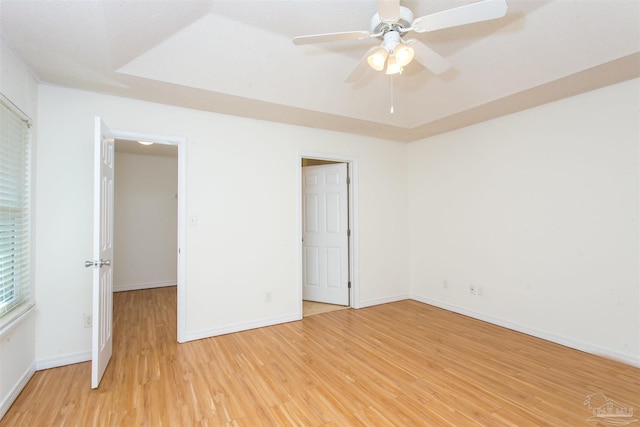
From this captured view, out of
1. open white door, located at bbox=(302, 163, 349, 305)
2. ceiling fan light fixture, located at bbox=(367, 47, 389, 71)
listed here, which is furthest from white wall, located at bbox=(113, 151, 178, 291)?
ceiling fan light fixture, located at bbox=(367, 47, 389, 71)

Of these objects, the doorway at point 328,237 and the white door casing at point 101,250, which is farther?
the doorway at point 328,237

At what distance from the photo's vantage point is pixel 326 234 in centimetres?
432

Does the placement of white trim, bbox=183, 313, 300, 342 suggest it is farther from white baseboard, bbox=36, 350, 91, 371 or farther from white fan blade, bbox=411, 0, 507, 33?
white fan blade, bbox=411, 0, 507, 33

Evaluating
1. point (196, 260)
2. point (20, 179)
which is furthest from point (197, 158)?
point (20, 179)

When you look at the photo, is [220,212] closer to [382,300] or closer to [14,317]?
[14,317]

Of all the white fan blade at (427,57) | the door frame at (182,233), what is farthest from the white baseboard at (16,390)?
the white fan blade at (427,57)

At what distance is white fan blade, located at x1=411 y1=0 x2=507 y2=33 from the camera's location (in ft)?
4.71

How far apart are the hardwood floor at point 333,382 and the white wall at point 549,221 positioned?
1.11 feet

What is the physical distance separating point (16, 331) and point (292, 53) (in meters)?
2.96

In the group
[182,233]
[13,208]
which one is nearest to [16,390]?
[13,208]

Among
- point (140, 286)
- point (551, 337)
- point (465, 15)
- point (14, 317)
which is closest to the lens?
point (465, 15)

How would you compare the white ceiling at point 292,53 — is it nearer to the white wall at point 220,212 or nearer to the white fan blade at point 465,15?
the white wall at point 220,212

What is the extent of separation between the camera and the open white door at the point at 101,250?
7.13 feet

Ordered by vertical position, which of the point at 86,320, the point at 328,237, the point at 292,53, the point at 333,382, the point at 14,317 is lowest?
the point at 333,382
